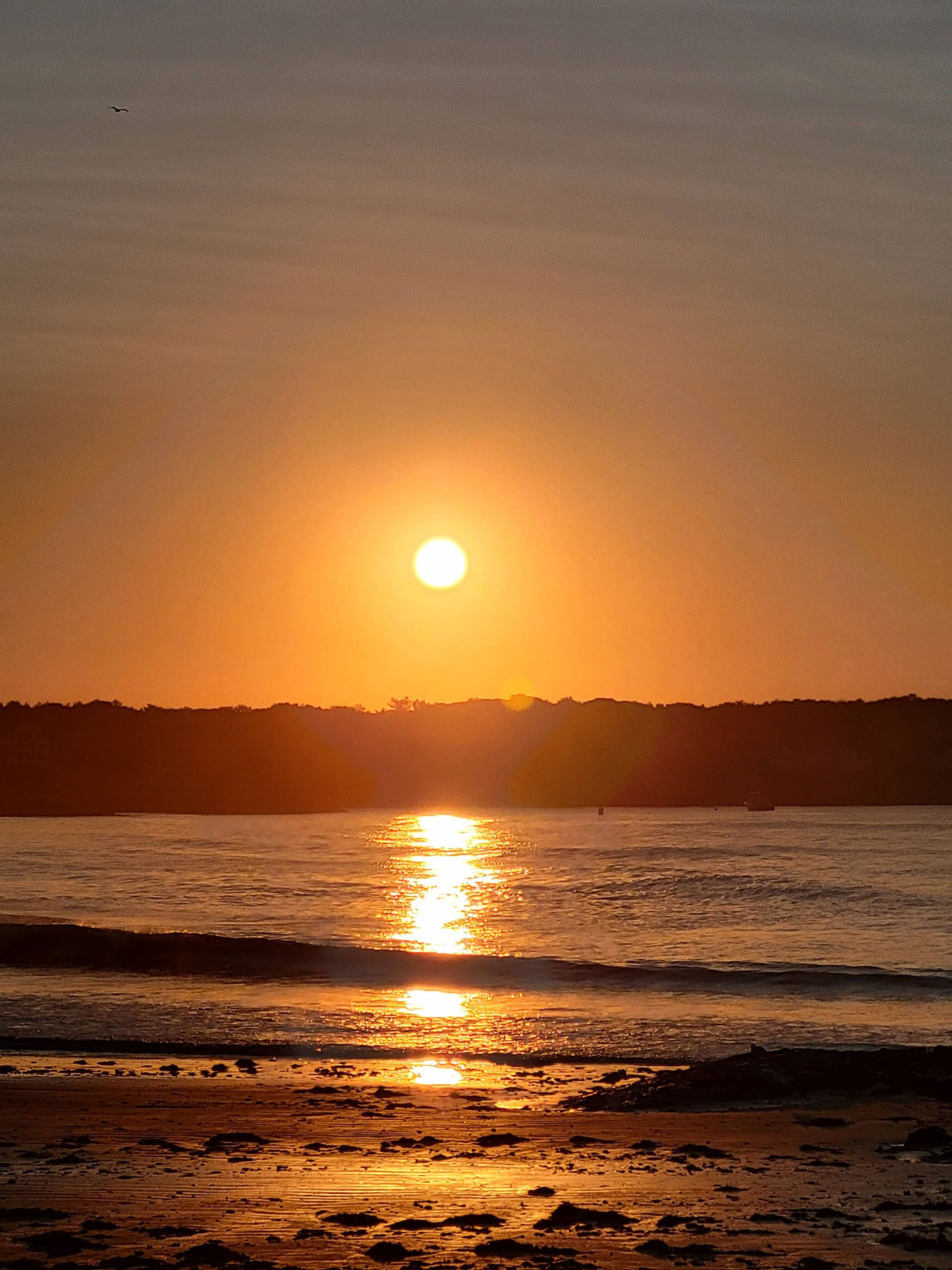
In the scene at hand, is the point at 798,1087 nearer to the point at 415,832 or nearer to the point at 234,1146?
the point at 234,1146

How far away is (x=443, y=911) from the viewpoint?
2191 inches

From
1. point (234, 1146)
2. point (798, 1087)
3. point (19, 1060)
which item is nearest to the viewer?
point (234, 1146)

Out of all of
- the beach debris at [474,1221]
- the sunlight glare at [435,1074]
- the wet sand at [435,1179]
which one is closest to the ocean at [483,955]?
the sunlight glare at [435,1074]

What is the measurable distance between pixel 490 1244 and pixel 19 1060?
10832mm

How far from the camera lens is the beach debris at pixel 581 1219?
10969 mm

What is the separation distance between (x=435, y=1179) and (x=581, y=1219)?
1.83 meters

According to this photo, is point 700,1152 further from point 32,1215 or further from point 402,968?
point 402,968

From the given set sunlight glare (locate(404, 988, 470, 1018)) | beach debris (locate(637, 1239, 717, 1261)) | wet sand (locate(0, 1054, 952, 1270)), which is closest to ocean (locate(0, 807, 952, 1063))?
sunlight glare (locate(404, 988, 470, 1018))

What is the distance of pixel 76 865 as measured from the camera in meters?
82.5

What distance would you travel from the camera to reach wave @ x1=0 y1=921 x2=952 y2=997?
30.9 m

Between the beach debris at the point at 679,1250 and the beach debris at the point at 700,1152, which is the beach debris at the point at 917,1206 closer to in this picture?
the beach debris at the point at 679,1250

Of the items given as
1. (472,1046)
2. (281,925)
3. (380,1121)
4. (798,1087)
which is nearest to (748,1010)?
(472,1046)

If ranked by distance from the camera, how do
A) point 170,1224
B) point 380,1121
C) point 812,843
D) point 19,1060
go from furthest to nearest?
1. point 812,843
2. point 19,1060
3. point 380,1121
4. point 170,1224

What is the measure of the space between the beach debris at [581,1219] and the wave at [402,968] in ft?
61.9
